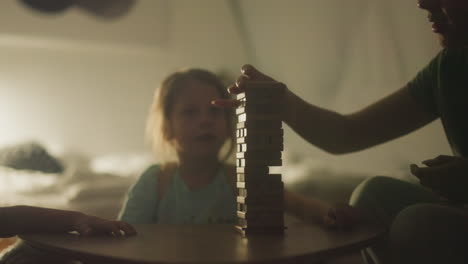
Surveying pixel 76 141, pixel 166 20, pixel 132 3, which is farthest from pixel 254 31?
pixel 76 141

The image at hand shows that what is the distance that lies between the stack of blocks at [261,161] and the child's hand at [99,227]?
0.67 ft

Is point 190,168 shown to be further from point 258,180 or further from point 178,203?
point 258,180

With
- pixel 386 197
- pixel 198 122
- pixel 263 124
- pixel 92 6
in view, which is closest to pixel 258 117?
pixel 263 124

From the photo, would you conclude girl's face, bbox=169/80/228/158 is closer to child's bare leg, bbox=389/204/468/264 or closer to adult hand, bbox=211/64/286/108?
adult hand, bbox=211/64/286/108

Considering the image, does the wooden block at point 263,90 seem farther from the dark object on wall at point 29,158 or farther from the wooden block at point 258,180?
the dark object on wall at point 29,158

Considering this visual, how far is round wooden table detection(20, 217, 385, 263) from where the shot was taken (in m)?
0.64

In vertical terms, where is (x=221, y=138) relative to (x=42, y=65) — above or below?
below

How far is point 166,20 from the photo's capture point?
8.34 ft

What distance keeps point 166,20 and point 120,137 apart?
0.66 m

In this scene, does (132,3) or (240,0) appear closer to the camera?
(240,0)

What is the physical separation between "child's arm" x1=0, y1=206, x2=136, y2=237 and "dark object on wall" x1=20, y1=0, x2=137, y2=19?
1790 mm

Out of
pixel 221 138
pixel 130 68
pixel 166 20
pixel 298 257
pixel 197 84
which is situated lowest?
pixel 298 257

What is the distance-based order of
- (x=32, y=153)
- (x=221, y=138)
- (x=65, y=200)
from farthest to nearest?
(x=32, y=153), (x=65, y=200), (x=221, y=138)

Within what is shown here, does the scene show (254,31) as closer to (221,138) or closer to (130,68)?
(130,68)
